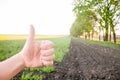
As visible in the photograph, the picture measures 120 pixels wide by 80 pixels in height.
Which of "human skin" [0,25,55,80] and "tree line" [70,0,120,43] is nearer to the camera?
"human skin" [0,25,55,80]

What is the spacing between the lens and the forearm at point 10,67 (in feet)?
5.57

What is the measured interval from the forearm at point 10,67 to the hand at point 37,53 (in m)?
0.06

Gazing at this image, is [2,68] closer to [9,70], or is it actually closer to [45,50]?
[9,70]

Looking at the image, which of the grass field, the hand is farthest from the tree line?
the hand

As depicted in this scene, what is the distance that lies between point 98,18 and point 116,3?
309 centimetres

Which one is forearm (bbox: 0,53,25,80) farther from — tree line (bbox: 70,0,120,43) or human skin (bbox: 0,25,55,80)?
tree line (bbox: 70,0,120,43)

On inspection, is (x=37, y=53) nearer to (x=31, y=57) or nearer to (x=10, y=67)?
(x=31, y=57)

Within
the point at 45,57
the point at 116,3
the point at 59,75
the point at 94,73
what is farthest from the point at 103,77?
the point at 116,3

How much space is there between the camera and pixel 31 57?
6.14 ft

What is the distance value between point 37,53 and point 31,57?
64 millimetres

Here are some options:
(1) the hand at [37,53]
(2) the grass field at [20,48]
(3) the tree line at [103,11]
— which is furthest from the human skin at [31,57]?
(3) the tree line at [103,11]

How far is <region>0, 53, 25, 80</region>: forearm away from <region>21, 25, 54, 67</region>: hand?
0.06 metres

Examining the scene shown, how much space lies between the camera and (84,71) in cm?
604

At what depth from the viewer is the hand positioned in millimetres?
1796
